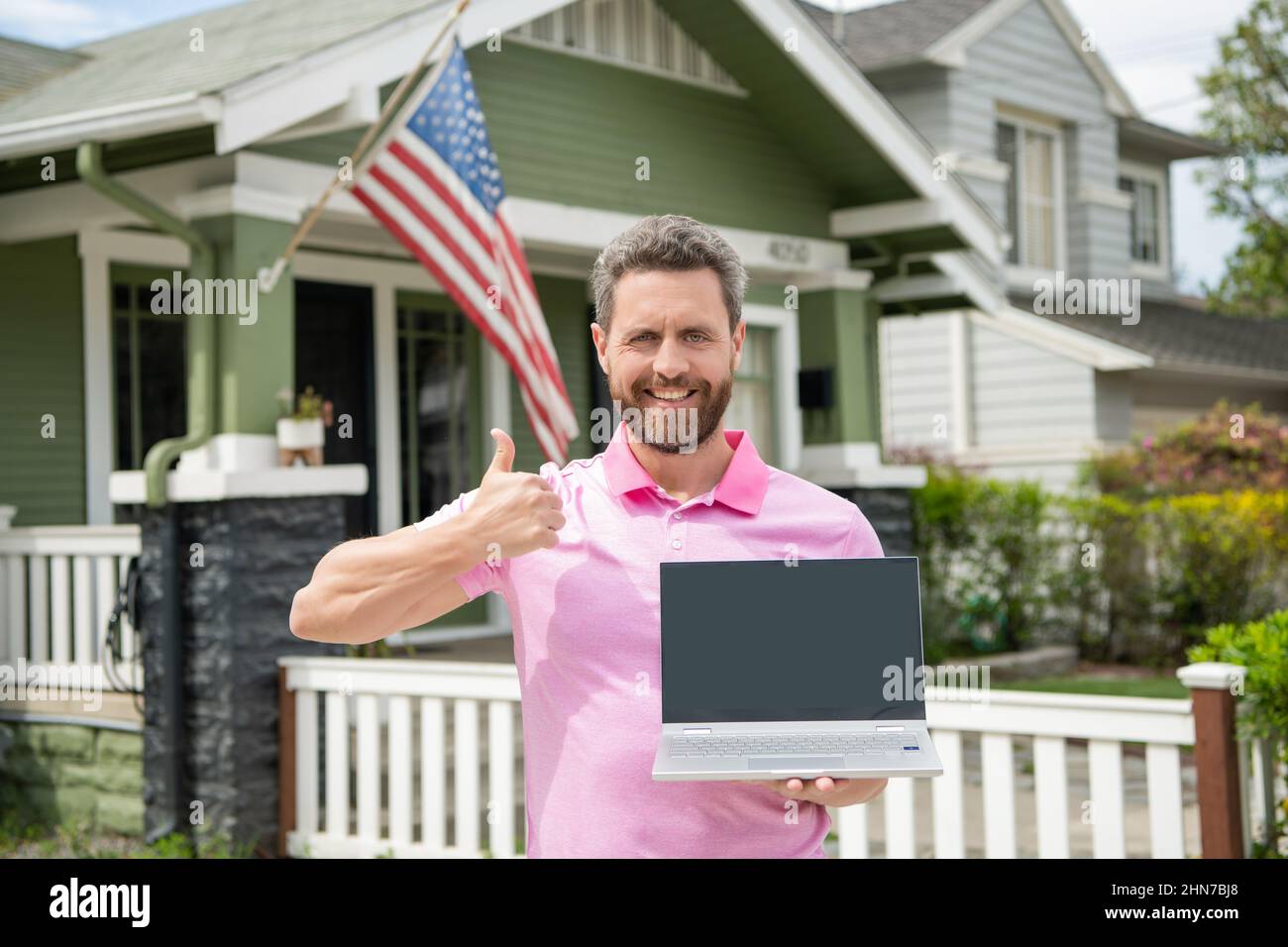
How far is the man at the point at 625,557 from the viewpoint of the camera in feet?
6.60

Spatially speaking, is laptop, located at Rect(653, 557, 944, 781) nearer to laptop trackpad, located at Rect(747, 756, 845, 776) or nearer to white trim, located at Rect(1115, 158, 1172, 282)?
laptop trackpad, located at Rect(747, 756, 845, 776)

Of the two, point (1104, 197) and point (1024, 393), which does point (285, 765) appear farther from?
point (1104, 197)

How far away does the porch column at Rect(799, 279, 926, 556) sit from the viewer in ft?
31.5

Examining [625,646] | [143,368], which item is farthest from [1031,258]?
[625,646]

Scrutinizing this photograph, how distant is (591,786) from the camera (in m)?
2.09

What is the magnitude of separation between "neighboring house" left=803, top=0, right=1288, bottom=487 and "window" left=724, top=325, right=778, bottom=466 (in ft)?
11.8

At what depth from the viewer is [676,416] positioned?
216 centimetres

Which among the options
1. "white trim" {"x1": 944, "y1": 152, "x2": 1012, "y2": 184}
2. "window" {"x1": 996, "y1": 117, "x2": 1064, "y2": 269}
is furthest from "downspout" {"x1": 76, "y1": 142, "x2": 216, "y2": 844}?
"window" {"x1": 996, "y1": 117, "x2": 1064, "y2": 269}

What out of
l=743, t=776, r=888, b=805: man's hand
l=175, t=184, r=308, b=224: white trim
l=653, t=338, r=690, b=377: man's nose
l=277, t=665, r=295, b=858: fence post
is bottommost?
l=277, t=665, r=295, b=858: fence post

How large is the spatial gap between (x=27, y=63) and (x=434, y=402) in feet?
10.5

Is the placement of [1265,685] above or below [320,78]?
below

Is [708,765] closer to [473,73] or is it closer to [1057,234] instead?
[473,73]

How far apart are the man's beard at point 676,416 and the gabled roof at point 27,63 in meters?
7.14
